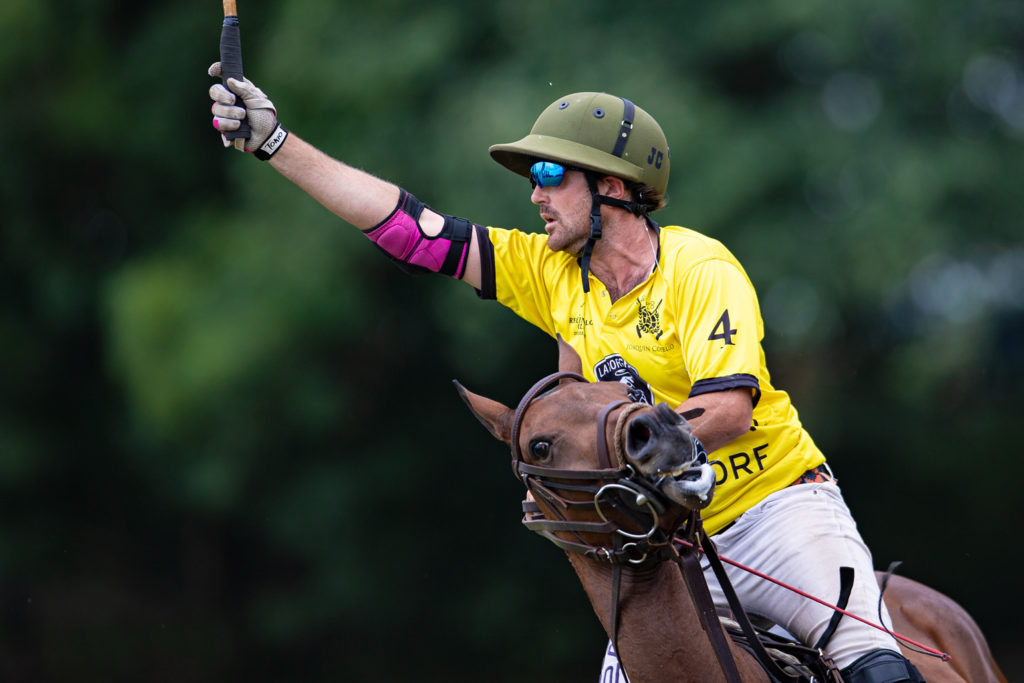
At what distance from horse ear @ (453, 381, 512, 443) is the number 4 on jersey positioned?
2.47 feet

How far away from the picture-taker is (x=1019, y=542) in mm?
10750

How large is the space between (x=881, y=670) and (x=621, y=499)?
4.04ft

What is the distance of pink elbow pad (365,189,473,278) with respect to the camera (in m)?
3.71

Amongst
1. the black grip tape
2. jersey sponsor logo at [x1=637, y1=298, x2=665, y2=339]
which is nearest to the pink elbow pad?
the black grip tape

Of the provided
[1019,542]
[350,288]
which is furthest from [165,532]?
[1019,542]

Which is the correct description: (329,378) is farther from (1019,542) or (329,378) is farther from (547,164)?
(1019,542)

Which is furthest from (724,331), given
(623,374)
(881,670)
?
(881,670)

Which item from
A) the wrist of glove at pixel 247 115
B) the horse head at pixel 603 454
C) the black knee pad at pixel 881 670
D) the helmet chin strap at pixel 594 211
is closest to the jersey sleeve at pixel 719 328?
the helmet chin strap at pixel 594 211

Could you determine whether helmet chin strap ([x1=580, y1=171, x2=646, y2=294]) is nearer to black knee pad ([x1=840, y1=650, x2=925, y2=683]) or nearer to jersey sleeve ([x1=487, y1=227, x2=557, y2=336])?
jersey sleeve ([x1=487, y1=227, x2=557, y2=336])

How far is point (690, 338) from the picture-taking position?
3.20 m

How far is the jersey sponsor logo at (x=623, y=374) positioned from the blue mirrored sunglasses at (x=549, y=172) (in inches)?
23.6

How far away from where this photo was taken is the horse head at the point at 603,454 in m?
2.37

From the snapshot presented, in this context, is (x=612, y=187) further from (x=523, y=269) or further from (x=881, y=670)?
(x=881, y=670)

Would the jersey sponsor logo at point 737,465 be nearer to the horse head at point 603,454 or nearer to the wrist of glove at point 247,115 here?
the horse head at point 603,454
